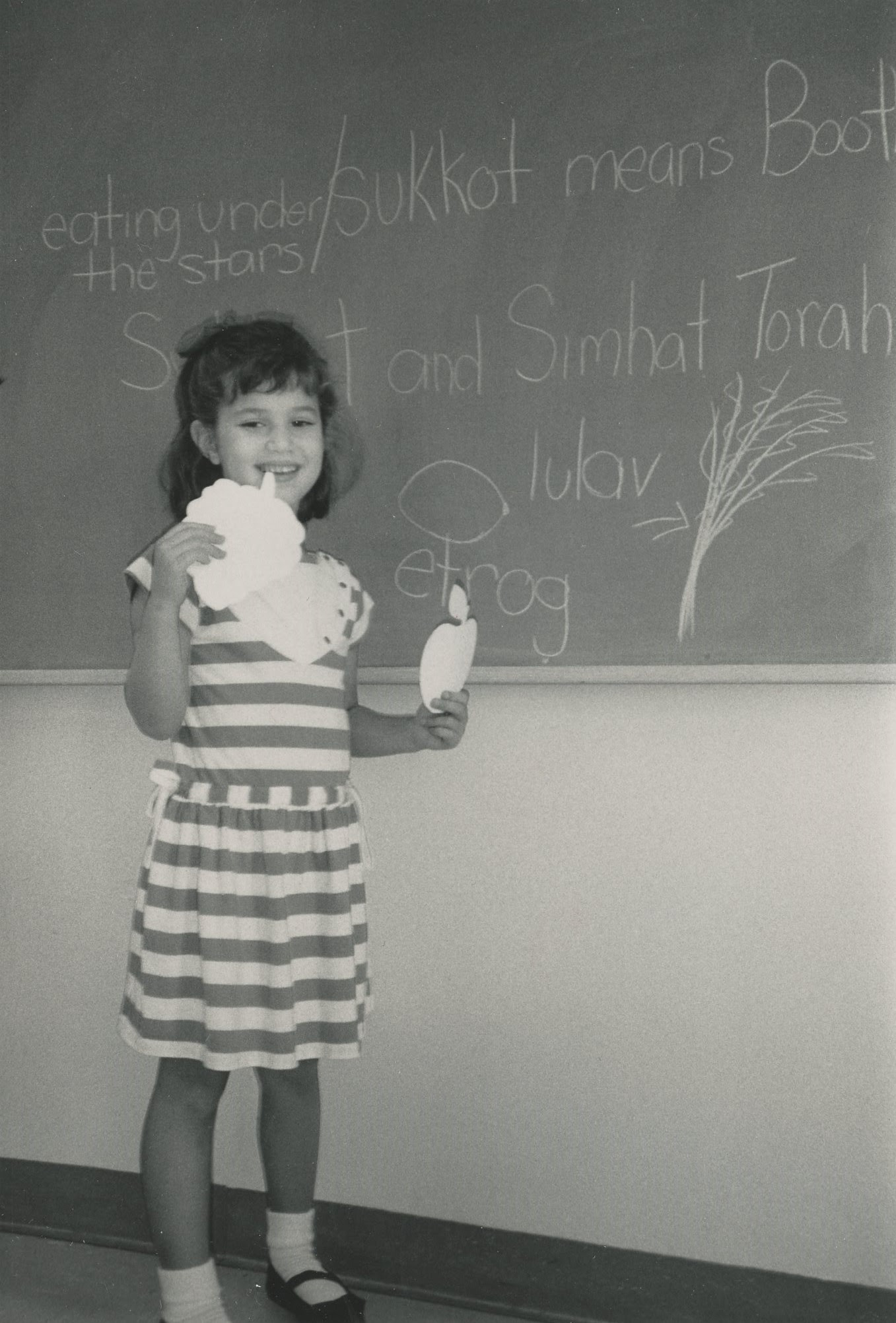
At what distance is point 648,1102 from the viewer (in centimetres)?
155

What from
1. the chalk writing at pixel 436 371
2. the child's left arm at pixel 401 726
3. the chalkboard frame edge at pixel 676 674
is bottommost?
the child's left arm at pixel 401 726

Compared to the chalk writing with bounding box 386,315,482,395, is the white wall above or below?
below

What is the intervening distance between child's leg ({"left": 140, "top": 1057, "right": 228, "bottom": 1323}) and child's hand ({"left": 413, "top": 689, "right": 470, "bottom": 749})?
46 cm

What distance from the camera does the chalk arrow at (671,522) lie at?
1.51 meters

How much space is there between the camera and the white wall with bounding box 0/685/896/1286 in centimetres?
148

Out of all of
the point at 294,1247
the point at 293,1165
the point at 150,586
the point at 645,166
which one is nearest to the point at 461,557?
the point at 150,586

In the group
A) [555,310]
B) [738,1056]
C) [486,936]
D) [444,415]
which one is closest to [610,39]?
[555,310]

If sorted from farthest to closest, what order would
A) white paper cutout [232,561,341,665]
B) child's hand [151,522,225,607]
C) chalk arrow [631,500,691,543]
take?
chalk arrow [631,500,691,543]
white paper cutout [232,561,341,665]
child's hand [151,522,225,607]

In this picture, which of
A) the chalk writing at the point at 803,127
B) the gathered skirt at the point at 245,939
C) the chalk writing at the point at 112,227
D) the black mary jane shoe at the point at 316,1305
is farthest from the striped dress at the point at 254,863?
the chalk writing at the point at 803,127

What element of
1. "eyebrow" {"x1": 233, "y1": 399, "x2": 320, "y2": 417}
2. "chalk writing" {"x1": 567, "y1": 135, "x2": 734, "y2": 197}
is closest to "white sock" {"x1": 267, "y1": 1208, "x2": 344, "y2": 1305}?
"eyebrow" {"x1": 233, "y1": 399, "x2": 320, "y2": 417}

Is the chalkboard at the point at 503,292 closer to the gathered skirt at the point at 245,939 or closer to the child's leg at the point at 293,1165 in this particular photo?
the gathered skirt at the point at 245,939

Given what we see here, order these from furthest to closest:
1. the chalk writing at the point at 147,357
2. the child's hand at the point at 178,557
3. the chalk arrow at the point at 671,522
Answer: the chalk writing at the point at 147,357 < the chalk arrow at the point at 671,522 < the child's hand at the point at 178,557

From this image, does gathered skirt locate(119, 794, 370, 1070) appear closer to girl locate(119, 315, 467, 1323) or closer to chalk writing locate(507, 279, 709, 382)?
girl locate(119, 315, 467, 1323)

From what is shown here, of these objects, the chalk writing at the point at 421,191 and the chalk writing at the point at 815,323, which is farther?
the chalk writing at the point at 421,191
